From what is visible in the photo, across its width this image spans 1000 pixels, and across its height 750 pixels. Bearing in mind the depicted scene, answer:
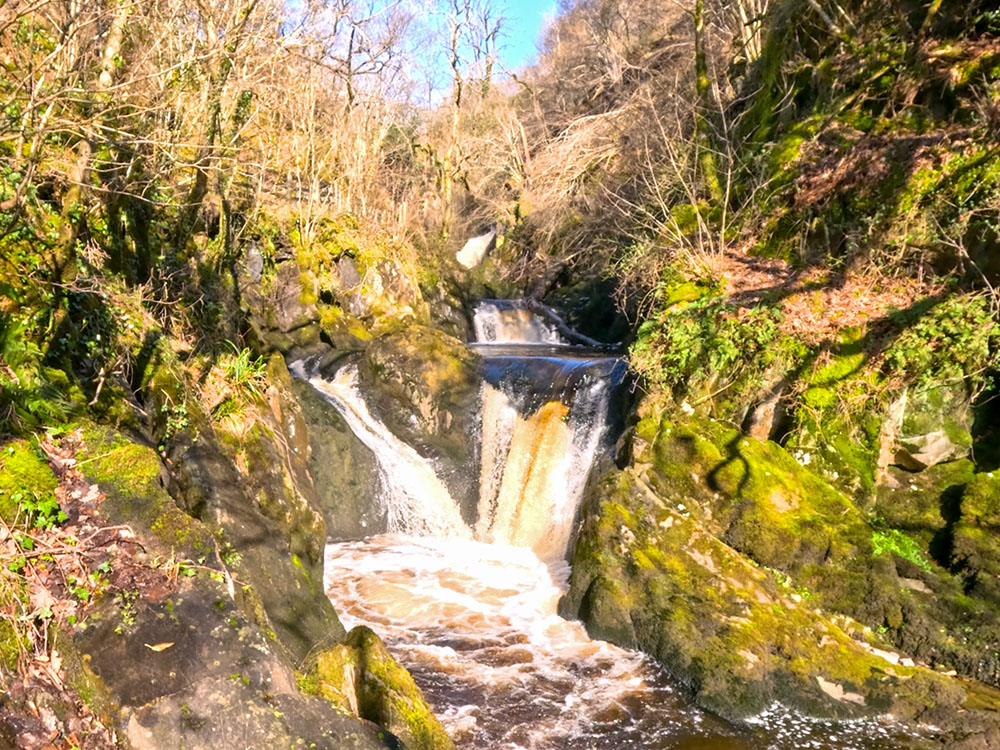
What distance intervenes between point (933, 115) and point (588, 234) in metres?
8.53

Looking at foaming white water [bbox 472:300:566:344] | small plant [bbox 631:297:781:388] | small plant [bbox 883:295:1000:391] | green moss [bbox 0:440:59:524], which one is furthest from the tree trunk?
green moss [bbox 0:440:59:524]

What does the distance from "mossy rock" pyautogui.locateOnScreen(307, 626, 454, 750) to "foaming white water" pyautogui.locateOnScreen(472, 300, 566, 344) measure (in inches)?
447

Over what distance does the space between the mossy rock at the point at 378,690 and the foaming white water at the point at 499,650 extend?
0.74 metres

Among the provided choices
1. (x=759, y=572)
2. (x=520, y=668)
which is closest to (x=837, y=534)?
(x=759, y=572)

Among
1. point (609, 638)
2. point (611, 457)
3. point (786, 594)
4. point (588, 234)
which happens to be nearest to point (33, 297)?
point (609, 638)

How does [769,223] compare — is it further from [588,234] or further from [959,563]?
[588,234]

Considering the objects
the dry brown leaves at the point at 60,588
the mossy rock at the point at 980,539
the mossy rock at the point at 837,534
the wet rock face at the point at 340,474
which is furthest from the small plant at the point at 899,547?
the dry brown leaves at the point at 60,588

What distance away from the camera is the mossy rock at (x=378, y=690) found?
160 inches

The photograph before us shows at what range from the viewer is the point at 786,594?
6195 mm

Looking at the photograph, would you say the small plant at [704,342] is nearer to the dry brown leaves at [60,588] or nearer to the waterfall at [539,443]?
the waterfall at [539,443]

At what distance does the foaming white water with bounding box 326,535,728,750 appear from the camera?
5004mm

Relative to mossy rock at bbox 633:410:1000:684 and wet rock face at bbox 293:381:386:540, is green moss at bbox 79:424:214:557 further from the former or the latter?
mossy rock at bbox 633:410:1000:684

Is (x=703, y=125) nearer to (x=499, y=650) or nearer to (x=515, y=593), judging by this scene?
(x=515, y=593)

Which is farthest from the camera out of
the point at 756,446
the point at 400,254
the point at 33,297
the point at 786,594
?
the point at 400,254
